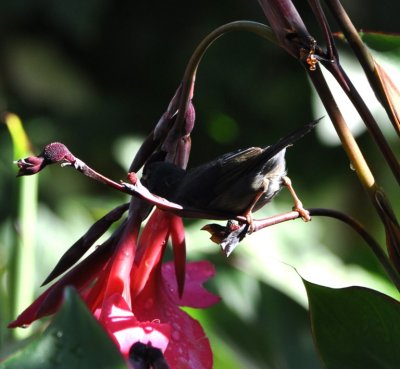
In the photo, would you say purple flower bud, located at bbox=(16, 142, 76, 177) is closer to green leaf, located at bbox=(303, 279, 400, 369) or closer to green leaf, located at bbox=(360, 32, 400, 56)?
green leaf, located at bbox=(303, 279, 400, 369)

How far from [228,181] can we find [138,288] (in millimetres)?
110

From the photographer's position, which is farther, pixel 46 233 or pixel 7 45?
pixel 7 45

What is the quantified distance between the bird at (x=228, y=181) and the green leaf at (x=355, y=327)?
80 millimetres

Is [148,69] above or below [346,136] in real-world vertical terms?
below

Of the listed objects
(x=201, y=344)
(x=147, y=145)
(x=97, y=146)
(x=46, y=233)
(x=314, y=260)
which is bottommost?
(x=314, y=260)

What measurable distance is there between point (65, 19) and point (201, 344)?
5.05ft

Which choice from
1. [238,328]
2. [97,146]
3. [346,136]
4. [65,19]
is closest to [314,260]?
[238,328]

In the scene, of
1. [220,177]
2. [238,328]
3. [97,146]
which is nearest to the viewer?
[220,177]

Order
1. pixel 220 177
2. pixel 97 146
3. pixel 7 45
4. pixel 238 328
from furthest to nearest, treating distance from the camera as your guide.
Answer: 1. pixel 7 45
2. pixel 97 146
3. pixel 238 328
4. pixel 220 177

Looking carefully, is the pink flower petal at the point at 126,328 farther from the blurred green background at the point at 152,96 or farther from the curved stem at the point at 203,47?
the blurred green background at the point at 152,96

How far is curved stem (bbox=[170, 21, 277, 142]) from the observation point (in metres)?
0.55

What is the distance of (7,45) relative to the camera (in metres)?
2.27

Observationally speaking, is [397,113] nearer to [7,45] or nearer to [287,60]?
[287,60]

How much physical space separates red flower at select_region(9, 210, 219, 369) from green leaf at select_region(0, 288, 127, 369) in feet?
0.26
